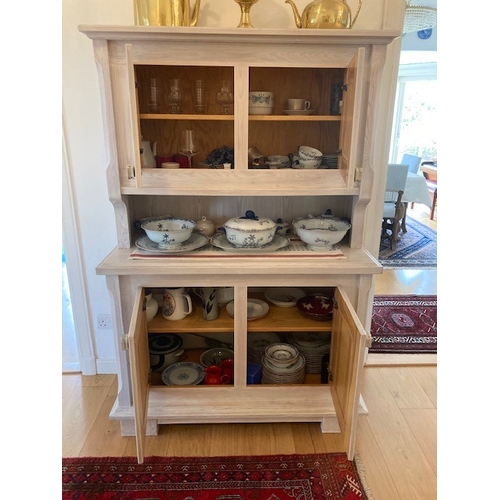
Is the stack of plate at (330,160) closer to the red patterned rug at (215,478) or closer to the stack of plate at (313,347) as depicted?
the stack of plate at (313,347)

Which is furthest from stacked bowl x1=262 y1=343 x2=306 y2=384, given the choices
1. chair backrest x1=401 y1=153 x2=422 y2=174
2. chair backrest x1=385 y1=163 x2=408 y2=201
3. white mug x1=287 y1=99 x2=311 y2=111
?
chair backrest x1=401 y1=153 x2=422 y2=174

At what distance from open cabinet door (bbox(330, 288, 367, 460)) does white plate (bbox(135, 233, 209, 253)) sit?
588 mm

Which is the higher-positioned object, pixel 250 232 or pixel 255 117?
pixel 255 117

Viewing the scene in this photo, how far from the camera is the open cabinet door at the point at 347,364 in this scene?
4.25 ft

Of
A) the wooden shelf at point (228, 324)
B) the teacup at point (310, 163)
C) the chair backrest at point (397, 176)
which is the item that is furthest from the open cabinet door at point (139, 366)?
the chair backrest at point (397, 176)

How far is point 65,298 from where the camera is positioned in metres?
2.88

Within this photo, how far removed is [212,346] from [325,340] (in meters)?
0.55

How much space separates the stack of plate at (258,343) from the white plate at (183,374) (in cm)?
23

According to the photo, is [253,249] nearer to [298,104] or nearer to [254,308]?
[254,308]

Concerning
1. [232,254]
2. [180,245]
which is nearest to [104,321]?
[180,245]

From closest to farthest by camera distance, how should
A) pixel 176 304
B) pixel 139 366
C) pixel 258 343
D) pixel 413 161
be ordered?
pixel 139 366 → pixel 176 304 → pixel 258 343 → pixel 413 161

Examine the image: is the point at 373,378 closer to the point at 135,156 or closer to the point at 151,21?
the point at 135,156

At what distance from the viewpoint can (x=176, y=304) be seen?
1.66 m

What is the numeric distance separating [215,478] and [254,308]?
656 millimetres
